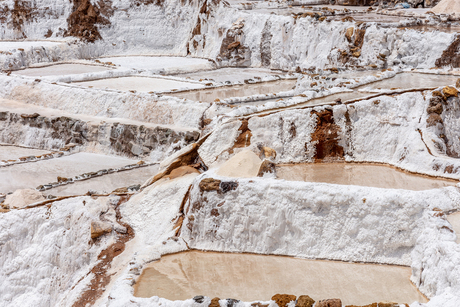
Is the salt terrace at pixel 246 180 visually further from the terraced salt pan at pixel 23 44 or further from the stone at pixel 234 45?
the terraced salt pan at pixel 23 44

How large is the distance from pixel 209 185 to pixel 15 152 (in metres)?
7.79

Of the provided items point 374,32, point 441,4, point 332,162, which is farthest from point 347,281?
point 441,4

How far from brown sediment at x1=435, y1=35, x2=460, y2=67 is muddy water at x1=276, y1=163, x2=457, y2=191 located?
244 inches

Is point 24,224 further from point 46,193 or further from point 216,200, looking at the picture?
point 216,200

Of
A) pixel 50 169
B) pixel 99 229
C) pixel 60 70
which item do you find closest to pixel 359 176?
pixel 99 229

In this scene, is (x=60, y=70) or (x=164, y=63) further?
(x=164, y=63)

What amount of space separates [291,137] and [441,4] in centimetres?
1226

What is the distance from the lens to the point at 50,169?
11539mm

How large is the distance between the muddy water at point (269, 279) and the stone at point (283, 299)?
36 cm

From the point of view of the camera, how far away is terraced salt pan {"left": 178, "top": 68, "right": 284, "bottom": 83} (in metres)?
16.0

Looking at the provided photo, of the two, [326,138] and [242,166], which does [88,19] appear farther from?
[242,166]

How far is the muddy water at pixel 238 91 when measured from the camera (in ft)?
42.7

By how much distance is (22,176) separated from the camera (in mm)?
11156

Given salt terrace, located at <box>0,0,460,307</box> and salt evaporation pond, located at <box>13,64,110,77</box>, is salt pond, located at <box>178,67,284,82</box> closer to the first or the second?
salt terrace, located at <box>0,0,460,307</box>
